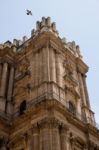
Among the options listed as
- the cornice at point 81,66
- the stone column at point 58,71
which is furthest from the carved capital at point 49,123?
the cornice at point 81,66

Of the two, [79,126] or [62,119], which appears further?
[79,126]

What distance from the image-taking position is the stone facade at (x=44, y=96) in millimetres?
22328

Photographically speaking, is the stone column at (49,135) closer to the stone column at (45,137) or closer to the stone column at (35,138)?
the stone column at (45,137)

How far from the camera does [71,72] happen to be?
30.5 metres

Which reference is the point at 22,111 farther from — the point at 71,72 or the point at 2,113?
the point at 71,72

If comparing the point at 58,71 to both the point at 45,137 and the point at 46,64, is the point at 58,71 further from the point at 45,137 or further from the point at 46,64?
the point at 45,137

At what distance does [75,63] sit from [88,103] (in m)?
4.60

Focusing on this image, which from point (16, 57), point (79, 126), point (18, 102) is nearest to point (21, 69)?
point (16, 57)

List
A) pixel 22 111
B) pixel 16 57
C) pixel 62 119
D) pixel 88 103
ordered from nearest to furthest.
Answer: pixel 62 119 < pixel 22 111 < pixel 88 103 < pixel 16 57

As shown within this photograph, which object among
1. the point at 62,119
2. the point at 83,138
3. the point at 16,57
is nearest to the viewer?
the point at 62,119

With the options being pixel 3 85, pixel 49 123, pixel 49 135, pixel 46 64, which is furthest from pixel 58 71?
pixel 49 135

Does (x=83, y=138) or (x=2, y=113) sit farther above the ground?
(x=2, y=113)

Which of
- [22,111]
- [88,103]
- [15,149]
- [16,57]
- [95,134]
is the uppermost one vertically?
[16,57]

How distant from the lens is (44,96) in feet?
79.4
